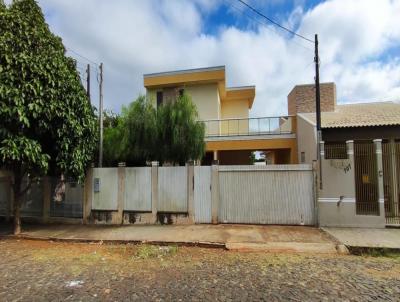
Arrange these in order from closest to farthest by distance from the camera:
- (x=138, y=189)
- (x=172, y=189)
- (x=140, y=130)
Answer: (x=172, y=189)
(x=138, y=189)
(x=140, y=130)

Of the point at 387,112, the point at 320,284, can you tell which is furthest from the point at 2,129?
the point at 387,112

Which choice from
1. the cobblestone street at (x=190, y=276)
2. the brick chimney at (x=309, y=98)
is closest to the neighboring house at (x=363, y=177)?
the cobblestone street at (x=190, y=276)

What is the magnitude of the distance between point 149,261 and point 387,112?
1209cm

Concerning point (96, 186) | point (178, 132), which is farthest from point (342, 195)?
point (96, 186)

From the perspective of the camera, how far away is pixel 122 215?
10.8m

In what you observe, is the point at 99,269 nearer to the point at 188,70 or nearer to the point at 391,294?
the point at 391,294

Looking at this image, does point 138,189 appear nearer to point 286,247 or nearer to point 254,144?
point 286,247

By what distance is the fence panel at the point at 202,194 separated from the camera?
10.4m

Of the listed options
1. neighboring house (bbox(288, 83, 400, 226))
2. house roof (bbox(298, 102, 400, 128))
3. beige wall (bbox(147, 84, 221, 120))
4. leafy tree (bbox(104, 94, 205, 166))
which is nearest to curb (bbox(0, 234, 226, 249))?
leafy tree (bbox(104, 94, 205, 166))

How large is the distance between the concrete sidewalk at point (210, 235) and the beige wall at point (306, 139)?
11.8 feet

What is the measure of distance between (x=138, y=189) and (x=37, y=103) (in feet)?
14.0

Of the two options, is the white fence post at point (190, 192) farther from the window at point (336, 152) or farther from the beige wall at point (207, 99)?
the beige wall at point (207, 99)

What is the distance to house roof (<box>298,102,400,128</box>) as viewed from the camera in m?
11.5

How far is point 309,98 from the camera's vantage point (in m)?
16.5
